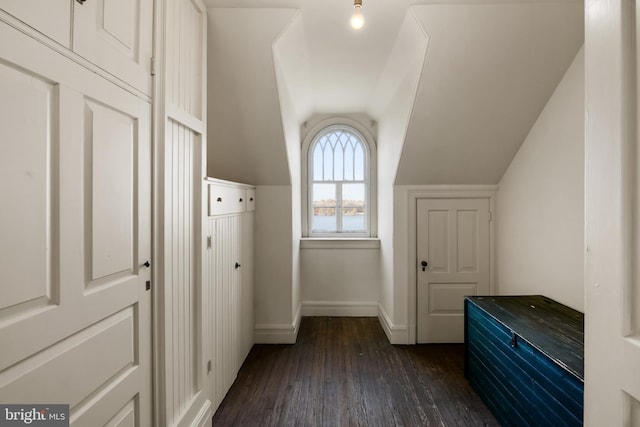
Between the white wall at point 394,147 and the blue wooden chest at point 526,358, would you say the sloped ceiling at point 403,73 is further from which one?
the blue wooden chest at point 526,358

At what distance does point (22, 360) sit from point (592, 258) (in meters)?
1.43

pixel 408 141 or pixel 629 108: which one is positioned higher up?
pixel 408 141

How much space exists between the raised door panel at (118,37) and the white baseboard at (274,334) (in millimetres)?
2487

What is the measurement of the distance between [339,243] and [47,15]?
3329 mm

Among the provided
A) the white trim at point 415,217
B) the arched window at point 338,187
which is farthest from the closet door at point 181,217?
the arched window at point 338,187

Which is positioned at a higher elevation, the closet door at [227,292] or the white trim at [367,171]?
the white trim at [367,171]

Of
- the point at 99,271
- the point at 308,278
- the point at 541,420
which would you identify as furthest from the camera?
the point at 308,278

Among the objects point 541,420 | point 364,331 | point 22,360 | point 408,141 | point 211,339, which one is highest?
point 408,141

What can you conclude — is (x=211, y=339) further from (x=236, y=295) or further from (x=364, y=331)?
(x=364, y=331)

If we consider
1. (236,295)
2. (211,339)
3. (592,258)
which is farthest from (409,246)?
(592,258)

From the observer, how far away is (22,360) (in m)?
0.78

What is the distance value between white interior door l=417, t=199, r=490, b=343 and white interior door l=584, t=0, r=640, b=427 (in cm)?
243

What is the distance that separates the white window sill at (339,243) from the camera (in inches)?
153

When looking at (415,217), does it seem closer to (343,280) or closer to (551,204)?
(551,204)
